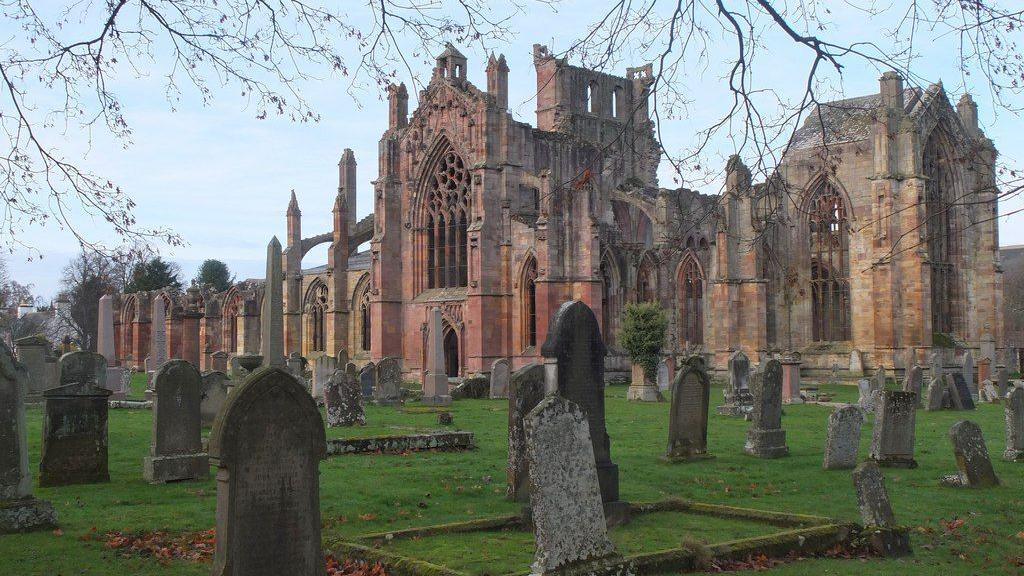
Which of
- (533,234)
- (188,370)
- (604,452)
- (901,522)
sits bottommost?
(901,522)

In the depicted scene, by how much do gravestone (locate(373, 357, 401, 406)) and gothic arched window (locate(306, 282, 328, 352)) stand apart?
1067 inches

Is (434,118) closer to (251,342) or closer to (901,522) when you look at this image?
(251,342)

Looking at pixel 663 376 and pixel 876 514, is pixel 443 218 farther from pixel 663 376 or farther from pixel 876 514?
pixel 876 514

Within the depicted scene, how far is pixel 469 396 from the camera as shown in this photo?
3016 centimetres

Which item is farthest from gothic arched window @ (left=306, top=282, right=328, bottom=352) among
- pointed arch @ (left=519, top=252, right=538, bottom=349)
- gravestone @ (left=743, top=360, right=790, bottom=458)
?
gravestone @ (left=743, top=360, right=790, bottom=458)

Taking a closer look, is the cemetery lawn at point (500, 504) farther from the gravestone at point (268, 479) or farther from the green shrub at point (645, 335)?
the green shrub at point (645, 335)

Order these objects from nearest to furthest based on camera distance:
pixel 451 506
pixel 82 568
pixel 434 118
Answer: pixel 82 568 < pixel 451 506 < pixel 434 118

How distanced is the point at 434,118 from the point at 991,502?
34905mm

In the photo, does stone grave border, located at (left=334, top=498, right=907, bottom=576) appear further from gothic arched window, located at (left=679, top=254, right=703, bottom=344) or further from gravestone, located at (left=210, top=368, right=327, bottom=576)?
gothic arched window, located at (left=679, top=254, right=703, bottom=344)

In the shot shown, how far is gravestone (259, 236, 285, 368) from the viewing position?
27.6 feet

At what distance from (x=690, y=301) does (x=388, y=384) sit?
20692 mm

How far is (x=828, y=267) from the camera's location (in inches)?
1742

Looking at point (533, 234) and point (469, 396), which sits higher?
point (533, 234)

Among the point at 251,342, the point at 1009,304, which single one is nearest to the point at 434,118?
the point at 251,342
